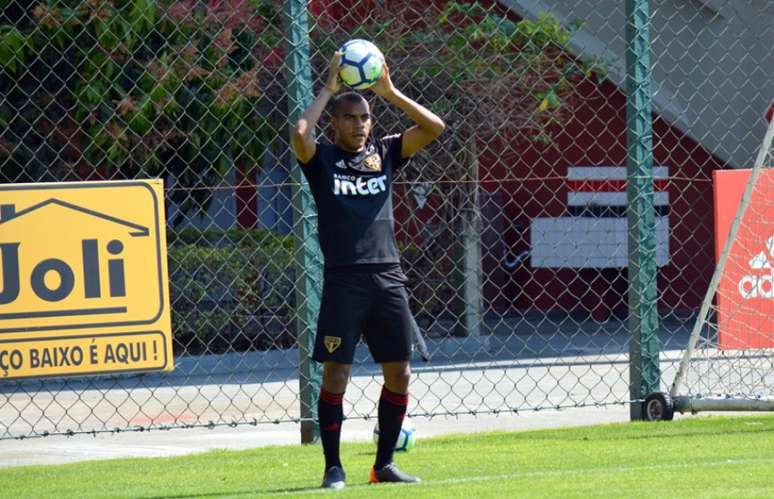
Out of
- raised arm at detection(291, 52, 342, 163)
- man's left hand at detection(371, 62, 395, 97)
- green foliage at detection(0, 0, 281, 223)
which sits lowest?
raised arm at detection(291, 52, 342, 163)

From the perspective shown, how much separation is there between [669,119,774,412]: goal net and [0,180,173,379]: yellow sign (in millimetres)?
3279

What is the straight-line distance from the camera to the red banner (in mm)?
9430

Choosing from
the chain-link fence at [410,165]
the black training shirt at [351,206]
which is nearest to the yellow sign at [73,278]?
the black training shirt at [351,206]

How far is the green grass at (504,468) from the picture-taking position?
6.64m

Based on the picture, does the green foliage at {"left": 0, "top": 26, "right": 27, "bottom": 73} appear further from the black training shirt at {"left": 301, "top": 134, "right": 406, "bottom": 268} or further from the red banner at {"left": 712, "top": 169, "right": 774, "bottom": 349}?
the black training shirt at {"left": 301, "top": 134, "right": 406, "bottom": 268}

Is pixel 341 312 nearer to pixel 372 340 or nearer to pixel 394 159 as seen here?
pixel 372 340

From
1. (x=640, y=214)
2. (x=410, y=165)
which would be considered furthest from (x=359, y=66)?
(x=410, y=165)

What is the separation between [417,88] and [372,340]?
Result: 8.54m

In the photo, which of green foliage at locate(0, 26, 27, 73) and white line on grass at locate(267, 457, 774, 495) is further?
green foliage at locate(0, 26, 27, 73)

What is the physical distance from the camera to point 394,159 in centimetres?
725

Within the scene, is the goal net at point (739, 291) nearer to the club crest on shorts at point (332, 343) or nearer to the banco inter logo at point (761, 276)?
the banco inter logo at point (761, 276)

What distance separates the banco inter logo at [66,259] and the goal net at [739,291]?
3.34 m

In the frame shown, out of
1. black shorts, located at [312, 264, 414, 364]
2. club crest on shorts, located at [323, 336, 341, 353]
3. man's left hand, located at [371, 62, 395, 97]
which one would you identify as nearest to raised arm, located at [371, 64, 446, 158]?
man's left hand, located at [371, 62, 395, 97]

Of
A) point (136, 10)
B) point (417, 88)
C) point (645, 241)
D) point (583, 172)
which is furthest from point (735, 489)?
point (583, 172)
